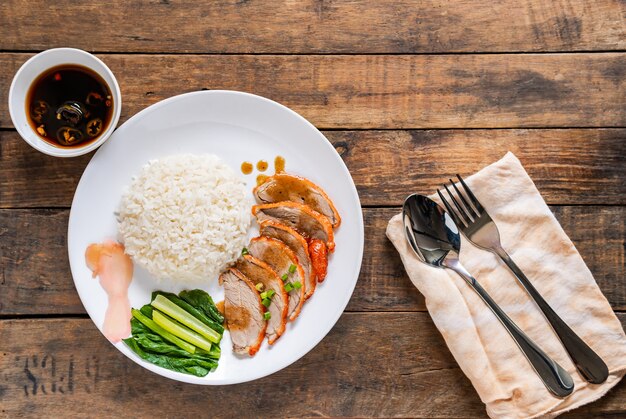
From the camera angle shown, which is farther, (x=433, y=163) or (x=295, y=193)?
(x=433, y=163)

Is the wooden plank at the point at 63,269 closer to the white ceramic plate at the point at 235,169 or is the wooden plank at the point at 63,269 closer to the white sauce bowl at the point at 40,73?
the white ceramic plate at the point at 235,169

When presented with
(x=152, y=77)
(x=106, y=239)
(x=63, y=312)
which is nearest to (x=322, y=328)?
(x=106, y=239)

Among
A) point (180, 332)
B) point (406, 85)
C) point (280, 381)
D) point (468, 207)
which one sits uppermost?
point (406, 85)

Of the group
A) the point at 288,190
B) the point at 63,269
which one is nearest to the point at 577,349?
the point at 288,190

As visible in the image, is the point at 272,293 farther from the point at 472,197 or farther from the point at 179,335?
the point at 472,197

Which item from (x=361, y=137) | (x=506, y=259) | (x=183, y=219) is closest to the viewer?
(x=183, y=219)

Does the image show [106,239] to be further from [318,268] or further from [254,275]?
[318,268]

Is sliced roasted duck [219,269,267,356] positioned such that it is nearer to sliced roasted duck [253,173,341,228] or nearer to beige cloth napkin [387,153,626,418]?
sliced roasted duck [253,173,341,228]
